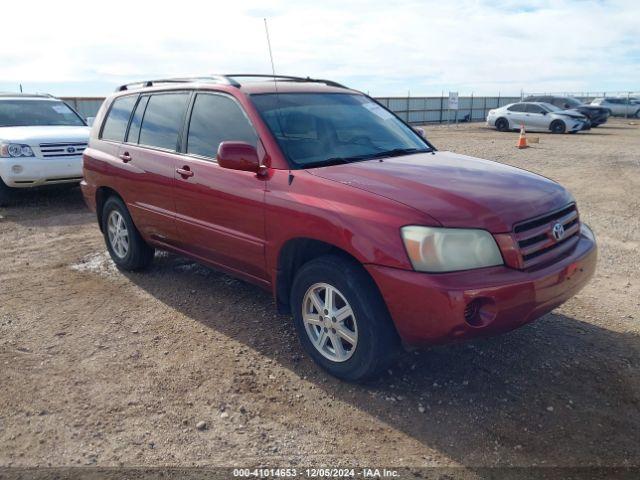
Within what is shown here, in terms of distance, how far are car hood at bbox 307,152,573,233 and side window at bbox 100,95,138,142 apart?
103 inches

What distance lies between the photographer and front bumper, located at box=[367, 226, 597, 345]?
2.89 meters

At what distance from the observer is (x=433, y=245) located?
2969 mm

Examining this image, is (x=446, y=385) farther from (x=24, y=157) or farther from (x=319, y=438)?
(x=24, y=157)

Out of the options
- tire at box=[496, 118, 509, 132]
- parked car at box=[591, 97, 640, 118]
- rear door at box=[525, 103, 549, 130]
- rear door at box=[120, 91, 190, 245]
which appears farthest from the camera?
parked car at box=[591, 97, 640, 118]

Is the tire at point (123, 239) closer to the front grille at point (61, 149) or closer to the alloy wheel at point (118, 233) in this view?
the alloy wheel at point (118, 233)

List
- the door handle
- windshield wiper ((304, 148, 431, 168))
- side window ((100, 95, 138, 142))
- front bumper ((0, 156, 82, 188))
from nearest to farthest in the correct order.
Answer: windshield wiper ((304, 148, 431, 168))
the door handle
side window ((100, 95, 138, 142))
front bumper ((0, 156, 82, 188))

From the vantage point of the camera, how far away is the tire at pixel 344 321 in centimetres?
319

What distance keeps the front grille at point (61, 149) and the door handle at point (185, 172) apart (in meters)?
5.28

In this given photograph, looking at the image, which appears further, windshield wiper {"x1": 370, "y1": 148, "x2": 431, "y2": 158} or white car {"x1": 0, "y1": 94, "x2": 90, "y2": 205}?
white car {"x1": 0, "y1": 94, "x2": 90, "y2": 205}

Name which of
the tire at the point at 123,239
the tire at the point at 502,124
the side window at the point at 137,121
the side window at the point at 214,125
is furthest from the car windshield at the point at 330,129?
the tire at the point at 502,124

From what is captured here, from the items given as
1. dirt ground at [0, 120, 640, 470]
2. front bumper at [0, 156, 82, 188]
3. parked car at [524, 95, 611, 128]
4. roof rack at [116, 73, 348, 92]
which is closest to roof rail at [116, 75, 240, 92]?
roof rack at [116, 73, 348, 92]

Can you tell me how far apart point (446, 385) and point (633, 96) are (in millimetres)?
43966

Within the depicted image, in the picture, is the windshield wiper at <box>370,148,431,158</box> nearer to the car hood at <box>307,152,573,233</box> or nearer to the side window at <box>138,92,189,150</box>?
the car hood at <box>307,152,573,233</box>

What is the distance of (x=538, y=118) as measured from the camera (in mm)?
24781
